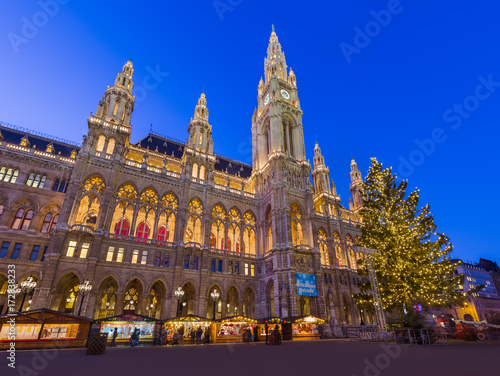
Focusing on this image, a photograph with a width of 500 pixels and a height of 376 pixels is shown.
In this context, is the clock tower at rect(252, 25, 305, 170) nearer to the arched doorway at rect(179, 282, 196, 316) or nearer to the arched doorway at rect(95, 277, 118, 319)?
the arched doorway at rect(179, 282, 196, 316)

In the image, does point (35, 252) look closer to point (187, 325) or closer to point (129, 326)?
point (129, 326)

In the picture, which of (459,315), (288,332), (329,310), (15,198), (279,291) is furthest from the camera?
(459,315)

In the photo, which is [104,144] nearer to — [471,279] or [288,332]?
[288,332]

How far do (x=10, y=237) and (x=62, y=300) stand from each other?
9154 millimetres

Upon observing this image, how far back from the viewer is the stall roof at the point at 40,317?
16953mm

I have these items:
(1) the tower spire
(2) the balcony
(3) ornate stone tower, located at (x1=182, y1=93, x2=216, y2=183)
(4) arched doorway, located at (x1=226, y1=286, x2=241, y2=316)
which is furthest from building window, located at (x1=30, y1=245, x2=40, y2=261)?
(4) arched doorway, located at (x1=226, y1=286, x2=241, y2=316)

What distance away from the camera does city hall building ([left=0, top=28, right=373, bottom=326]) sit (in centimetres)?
2911

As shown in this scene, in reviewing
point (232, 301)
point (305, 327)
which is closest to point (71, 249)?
point (232, 301)

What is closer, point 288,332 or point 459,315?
point 288,332

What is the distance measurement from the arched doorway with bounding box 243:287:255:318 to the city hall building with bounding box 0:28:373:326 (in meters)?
0.15

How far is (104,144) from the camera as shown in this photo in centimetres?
3562

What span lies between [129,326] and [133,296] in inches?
411

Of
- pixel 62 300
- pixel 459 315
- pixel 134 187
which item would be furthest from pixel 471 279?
pixel 62 300

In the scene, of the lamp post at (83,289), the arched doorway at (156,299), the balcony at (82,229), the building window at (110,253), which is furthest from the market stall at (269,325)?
the balcony at (82,229)
